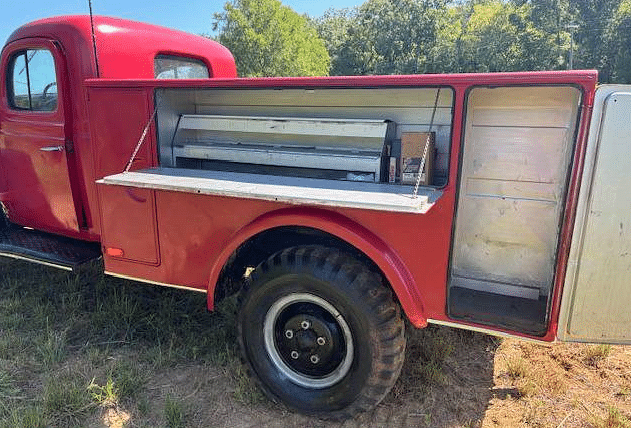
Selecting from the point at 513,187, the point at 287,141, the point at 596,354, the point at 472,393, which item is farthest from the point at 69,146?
the point at 596,354

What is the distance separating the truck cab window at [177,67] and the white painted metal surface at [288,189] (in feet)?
4.55

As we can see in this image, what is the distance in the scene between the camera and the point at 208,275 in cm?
293

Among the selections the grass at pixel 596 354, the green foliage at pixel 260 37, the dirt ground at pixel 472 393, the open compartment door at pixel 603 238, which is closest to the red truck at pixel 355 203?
the open compartment door at pixel 603 238

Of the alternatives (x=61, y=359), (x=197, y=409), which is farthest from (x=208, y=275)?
(x=61, y=359)

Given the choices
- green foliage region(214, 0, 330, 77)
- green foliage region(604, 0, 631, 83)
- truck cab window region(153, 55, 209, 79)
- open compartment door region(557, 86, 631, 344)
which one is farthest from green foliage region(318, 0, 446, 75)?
open compartment door region(557, 86, 631, 344)

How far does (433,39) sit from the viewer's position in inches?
1736

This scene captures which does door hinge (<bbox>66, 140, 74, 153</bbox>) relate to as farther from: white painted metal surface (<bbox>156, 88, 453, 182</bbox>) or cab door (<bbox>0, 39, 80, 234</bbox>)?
white painted metal surface (<bbox>156, 88, 453, 182</bbox>)

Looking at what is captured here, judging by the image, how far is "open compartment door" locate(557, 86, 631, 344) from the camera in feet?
6.69

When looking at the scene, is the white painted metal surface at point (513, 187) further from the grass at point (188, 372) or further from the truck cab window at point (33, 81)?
the truck cab window at point (33, 81)

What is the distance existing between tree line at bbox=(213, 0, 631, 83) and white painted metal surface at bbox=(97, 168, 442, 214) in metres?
22.2

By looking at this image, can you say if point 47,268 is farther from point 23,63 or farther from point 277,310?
point 277,310

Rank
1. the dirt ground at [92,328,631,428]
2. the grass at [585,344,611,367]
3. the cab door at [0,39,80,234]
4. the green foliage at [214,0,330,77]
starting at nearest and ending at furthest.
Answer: the dirt ground at [92,328,631,428]
the grass at [585,344,611,367]
the cab door at [0,39,80,234]
the green foliage at [214,0,330,77]

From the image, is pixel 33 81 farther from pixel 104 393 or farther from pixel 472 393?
pixel 472 393

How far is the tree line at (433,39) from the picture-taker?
24.2 m
